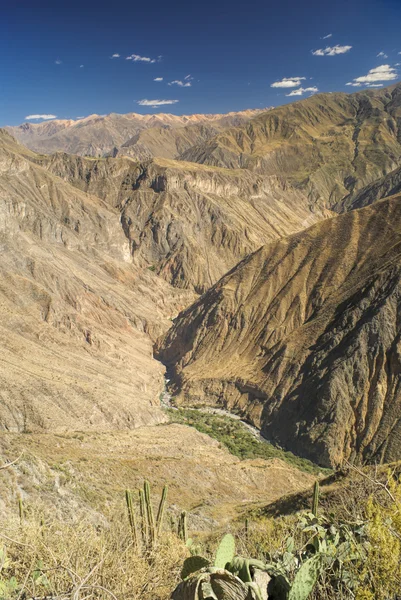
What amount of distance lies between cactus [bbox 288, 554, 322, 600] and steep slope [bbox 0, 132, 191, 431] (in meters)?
32.7

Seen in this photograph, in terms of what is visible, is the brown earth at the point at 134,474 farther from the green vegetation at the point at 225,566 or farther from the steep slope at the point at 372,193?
the steep slope at the point at 372,193

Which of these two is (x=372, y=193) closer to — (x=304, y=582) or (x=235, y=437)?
(x=235, y=437)

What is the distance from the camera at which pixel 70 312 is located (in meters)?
65.6

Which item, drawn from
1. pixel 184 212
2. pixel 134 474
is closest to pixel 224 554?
pixel 134 474

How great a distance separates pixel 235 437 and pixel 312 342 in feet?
47.1

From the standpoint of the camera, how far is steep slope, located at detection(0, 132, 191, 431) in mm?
39406

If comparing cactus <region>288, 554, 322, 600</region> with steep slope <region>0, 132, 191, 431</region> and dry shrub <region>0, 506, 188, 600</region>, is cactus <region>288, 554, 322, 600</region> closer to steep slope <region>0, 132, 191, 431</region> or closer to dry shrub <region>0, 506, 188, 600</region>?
dry shrub <region>0, 506, 188, 600</region>

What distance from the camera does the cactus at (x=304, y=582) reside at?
650 centimetres

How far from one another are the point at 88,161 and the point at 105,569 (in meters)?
137

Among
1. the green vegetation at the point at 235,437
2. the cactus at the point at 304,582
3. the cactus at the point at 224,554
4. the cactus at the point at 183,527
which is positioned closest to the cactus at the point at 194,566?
the cactus at the point at 224,554

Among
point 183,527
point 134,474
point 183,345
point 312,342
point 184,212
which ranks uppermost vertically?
point 184,212

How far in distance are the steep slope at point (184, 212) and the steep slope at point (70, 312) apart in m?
8.20

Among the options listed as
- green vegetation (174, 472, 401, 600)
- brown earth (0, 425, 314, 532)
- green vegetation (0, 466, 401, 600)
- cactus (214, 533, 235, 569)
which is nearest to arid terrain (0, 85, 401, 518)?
brown earth (0, 425, 314, 532)

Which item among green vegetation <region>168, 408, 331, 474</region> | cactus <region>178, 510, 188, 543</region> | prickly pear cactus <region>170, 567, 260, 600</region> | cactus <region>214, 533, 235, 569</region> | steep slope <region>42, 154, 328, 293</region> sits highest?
steep slope <region>42, 154, 328, 293</region>
